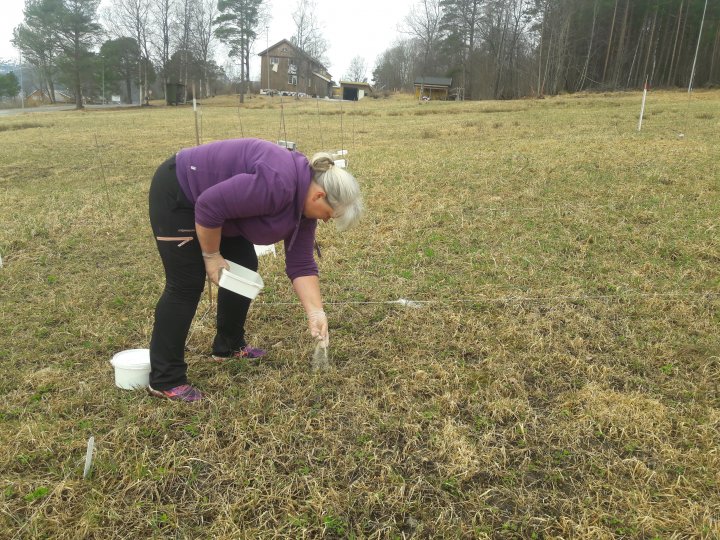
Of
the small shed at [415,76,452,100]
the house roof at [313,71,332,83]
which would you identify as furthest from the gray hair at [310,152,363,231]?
the house roof at [313,71,332,83]

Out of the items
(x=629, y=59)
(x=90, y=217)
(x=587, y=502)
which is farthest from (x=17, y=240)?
(x=629, y=59)

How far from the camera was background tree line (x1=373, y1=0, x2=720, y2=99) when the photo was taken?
25.7 m

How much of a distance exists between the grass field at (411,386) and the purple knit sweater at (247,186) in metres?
0.75

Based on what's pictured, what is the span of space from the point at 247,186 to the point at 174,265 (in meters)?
0.47

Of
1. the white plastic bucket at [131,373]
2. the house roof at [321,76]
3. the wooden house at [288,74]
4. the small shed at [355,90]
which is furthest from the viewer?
the small shed at [355,90]

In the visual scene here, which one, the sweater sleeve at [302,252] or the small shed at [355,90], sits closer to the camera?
the sweater sleeve at [302,252]

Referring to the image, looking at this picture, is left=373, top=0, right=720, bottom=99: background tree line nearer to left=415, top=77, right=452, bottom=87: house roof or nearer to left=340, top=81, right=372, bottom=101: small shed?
left=415, top=77, right=452, bottom=87: house roof

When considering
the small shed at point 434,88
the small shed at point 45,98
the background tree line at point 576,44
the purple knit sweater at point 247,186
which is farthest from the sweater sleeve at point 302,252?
the small shed at point 45,98

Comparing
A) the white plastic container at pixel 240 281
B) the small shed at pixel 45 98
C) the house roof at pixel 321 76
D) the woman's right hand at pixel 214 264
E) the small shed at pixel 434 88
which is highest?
the house roof at pixel 321 76

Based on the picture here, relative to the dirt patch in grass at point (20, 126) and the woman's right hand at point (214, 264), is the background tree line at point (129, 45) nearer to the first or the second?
the dirt patch in grass at point (20, 126)

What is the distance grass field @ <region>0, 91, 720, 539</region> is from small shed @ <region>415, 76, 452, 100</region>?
3014 cm

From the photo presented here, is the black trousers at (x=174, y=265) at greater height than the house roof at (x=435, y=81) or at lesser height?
lesser

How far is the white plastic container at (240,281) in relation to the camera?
1.82 meters

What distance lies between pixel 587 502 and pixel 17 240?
4.55 m
